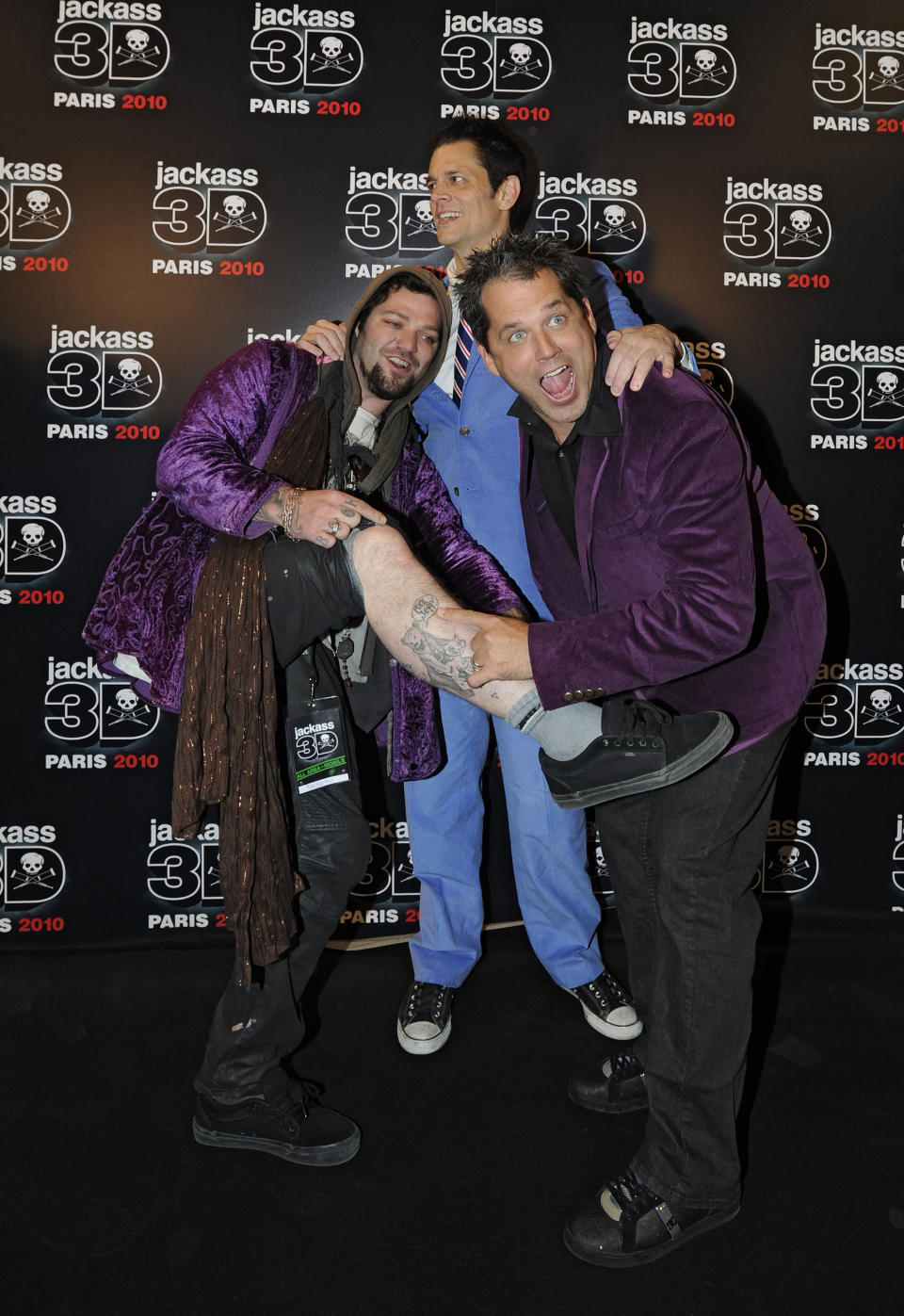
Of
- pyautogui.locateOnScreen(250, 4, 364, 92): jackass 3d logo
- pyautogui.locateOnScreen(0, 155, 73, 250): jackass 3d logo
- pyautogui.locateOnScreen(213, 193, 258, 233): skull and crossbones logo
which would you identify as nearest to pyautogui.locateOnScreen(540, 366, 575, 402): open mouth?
pyautogui.locateOnScreen(213, 193, 258, 233): skull and crossbones logo

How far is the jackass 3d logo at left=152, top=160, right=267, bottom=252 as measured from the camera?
2982 mm

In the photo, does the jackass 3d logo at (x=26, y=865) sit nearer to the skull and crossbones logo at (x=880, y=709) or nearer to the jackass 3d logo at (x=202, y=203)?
the jackass 3d logo at (x=202, y=203)

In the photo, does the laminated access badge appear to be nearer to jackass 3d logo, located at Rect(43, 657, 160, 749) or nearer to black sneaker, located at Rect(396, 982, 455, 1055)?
black sneaker, located at Rect(396, 982, 455, 1055)

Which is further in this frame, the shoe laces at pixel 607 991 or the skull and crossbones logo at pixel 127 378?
the skull and crossbones logo at pixel 127 378

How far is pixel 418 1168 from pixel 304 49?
2.94 metres

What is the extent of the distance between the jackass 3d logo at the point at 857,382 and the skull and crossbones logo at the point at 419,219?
1.22 meters

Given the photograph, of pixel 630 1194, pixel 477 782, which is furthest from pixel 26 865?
pixel 630 1194

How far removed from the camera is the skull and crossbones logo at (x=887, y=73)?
3.07 m

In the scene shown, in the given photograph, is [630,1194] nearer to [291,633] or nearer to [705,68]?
[291,633]

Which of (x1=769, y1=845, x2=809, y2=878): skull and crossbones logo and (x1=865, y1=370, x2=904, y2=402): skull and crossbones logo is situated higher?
(x1=865, y1=370, x2=904, y2=402): skull and crossbones logo

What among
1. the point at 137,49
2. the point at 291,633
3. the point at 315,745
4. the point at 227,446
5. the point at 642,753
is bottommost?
the point at 315,745

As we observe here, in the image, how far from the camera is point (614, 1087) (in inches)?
88.8

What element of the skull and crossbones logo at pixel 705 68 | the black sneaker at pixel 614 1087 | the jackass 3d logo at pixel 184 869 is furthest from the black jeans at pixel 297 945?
the skull and crossbones logo at pixel 705 68

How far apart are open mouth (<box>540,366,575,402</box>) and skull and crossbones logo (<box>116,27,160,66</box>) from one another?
196 cm
